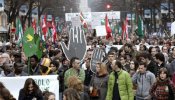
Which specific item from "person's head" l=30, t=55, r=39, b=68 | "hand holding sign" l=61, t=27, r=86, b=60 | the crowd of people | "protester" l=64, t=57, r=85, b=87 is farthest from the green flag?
"protester" l=64, t=57, r=85, b=87

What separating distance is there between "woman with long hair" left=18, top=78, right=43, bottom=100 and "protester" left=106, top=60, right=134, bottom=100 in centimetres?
213

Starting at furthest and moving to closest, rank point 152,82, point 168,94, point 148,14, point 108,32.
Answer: point 148,14 → point 108,32 → point 152,82 → point 168,94

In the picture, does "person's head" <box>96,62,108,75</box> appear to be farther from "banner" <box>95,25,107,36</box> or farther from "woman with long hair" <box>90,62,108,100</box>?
"banner" <box>95,25,107,36</box>

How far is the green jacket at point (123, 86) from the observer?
12531 mm

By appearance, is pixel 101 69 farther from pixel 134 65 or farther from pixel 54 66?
pixel 54 66

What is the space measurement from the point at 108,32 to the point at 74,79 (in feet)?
66.0

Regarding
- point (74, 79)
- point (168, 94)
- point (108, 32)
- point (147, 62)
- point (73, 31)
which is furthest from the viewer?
Result: point (108, 32)

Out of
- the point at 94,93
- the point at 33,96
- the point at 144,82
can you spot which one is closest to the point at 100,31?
the point at 144,82

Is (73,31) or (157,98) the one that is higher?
(73,31)

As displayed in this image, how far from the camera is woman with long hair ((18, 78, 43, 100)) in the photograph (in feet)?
35.4

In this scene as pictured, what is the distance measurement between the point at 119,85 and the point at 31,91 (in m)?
2.35

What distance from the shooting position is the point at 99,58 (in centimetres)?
1438

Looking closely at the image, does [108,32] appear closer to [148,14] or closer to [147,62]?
[147,62]

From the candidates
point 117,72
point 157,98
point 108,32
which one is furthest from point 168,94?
point 108,32
